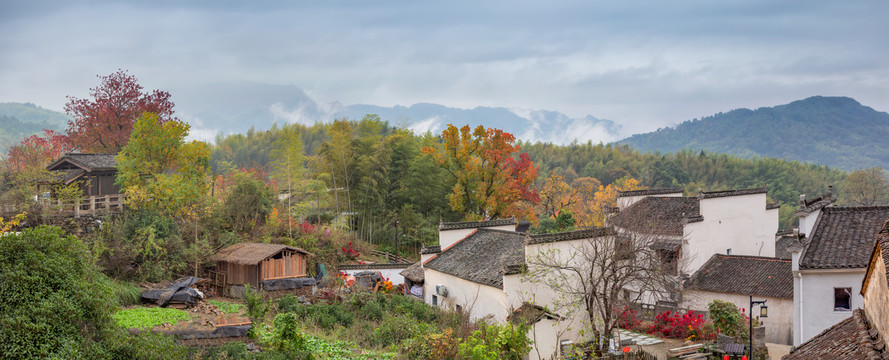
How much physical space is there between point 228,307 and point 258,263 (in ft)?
9.52

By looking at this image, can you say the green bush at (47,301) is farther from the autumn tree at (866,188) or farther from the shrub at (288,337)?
the autumn tree at (866,188)

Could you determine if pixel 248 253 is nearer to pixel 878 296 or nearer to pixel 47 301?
pixel 47 301

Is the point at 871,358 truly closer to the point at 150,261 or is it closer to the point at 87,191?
the point at 150,261

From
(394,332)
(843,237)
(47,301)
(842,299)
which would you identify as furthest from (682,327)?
(47,301)

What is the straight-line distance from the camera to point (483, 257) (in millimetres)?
19688

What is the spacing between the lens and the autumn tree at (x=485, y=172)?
31.4 m

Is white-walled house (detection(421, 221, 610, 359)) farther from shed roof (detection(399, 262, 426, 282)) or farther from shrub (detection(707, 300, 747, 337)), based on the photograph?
shrub (detection(707, 300, 747, 337))

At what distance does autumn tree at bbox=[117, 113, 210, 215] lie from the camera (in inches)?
875

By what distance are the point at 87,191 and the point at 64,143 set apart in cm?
755

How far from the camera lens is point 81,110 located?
93.4ft

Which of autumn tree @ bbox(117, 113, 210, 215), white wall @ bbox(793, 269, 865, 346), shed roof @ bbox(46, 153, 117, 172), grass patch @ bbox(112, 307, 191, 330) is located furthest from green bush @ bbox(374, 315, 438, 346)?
shed roof @ bbox(46, 153, 117, 172)

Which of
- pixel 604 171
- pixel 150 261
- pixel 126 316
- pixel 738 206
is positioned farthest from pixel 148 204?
pixel 604 171

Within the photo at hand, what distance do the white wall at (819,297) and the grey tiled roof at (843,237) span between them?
0.83ft

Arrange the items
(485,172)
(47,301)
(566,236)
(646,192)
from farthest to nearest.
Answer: (485,172) → (646,192) → (566,236) → (47,301)
